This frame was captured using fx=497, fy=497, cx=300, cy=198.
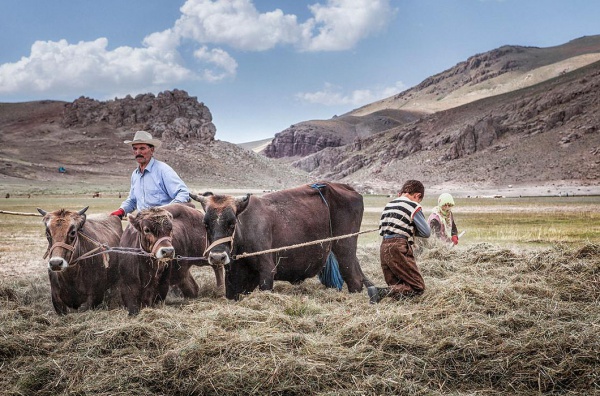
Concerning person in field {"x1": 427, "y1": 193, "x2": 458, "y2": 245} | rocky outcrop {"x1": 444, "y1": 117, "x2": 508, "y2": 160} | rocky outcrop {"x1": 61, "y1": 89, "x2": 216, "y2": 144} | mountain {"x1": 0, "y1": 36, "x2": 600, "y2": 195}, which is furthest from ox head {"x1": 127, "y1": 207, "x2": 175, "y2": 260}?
rocky outcrop {"x1": 61, "y1": 89, "x2": 216, "y2": 144}

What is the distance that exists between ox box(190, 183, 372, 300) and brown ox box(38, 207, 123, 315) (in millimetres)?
1803

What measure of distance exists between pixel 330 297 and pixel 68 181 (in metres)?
80.0

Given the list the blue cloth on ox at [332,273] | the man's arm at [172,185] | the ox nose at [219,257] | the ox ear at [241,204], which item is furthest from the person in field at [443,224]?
Result: the ox nose at [219,257]

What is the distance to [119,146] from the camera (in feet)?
340

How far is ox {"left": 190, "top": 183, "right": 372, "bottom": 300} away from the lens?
24.5 ft

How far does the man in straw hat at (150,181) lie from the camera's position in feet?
28.0

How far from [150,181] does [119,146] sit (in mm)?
101599

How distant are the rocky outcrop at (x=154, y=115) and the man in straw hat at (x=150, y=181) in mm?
102431

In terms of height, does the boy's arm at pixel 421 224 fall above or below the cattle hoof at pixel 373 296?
above

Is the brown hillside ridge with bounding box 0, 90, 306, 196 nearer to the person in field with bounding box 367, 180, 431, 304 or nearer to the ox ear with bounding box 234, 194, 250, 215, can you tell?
the ox ear with bounding box 234, 194, 250, 215

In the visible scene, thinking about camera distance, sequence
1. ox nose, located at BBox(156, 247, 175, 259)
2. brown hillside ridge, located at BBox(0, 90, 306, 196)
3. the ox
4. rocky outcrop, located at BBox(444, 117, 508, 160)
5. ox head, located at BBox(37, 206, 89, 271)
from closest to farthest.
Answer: ox nose, located at BBox(156, 247, 175, 259)
ox head, located at BBox(37, 206, 89, 271)
the ox
rocky outcrop, located at BBox(444, 117, 508, 160)
brown hillside ridge, located at BBox(0, 90, 306, 196)

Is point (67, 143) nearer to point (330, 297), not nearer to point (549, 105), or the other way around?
point (549, 105)

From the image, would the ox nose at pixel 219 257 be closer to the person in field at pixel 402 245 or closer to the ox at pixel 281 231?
the ox at pixel 281 231

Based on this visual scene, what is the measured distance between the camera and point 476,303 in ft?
22.3
